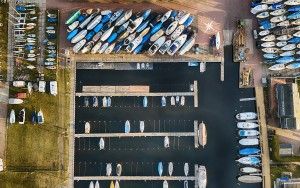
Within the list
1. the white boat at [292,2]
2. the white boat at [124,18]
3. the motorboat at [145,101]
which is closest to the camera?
the white boat at [292,2]

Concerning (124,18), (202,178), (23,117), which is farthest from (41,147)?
(202,178)

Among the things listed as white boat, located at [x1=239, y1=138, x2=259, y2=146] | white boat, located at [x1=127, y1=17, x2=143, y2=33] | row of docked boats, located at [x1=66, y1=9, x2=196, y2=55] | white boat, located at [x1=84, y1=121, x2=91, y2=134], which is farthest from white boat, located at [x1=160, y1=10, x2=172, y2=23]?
white boat, located at [x1=239, y1=138, x2=259, y2=146]

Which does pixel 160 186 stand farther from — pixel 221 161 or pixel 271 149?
pixel 271 149

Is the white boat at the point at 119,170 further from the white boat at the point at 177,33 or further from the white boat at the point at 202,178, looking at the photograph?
the white boat at the point at 177,33

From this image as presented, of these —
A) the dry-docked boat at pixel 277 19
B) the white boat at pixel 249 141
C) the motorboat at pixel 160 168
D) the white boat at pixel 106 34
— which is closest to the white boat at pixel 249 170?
the white boat at pixel 249 141

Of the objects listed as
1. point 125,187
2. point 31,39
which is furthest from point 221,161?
point 31,39

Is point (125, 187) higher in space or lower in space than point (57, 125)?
lower

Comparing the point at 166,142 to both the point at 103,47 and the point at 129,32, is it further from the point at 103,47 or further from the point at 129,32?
the point at 129,32
